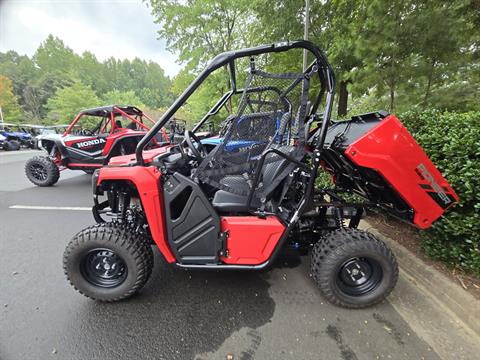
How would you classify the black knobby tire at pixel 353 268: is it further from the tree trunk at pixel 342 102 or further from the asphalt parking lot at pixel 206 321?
the tree trunk at pixel 342 102

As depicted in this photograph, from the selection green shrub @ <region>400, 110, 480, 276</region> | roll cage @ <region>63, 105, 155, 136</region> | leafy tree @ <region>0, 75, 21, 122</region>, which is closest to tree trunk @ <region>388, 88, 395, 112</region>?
green shrub @ <region>400, 110, 480, 276</region>

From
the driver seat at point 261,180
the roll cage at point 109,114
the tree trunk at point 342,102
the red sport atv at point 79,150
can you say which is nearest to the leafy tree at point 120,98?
the roll cage at point 109,114

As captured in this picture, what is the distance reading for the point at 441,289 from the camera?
2.05 m

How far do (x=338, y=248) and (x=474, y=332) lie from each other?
3.84 ft

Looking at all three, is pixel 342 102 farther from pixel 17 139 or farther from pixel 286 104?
pixel 17 139

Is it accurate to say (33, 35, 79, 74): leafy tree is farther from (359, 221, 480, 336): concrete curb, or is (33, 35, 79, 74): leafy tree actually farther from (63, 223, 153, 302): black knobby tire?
(359, 221, 480, 336): concrete curb

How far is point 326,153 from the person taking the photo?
82.3 inches

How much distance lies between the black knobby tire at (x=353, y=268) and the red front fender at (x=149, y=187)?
1373mm

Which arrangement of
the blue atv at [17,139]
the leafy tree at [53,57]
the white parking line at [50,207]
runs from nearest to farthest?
the white parking line at [50,207] < the blue atv at [17,139] < the leafy tree at [53,57]

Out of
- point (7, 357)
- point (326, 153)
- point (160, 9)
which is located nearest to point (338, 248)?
point (326, 153)

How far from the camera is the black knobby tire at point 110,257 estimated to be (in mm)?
1901

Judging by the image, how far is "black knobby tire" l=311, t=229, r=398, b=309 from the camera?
1896 mm

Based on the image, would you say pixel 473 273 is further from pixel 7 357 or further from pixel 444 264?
pixel 7 357

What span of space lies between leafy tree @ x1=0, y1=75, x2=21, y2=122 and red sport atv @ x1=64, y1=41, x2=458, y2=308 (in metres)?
41.3
